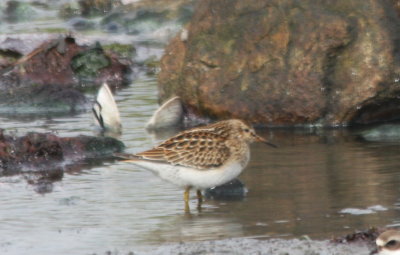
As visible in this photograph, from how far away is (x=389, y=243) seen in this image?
7.55 m

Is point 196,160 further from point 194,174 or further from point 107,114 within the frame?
point 107,114

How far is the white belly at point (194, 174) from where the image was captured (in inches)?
416

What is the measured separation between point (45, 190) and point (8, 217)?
115 cm

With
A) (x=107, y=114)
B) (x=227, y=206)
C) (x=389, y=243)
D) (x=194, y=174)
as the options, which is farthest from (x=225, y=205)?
(x=107, y=114)

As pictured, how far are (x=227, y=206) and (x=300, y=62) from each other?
12.7ft

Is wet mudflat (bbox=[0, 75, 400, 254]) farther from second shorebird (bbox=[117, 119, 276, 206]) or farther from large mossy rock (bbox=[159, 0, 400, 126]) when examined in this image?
large mossy rock (bbox=[159, 0, 400, 126])

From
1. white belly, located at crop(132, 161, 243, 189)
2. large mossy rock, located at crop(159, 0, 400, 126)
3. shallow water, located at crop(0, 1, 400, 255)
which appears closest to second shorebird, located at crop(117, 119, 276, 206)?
white belly, located at crop(132, 161, 243, 189)

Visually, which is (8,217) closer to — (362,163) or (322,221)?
(322,221)

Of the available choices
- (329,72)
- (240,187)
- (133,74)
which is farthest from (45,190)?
(133,74)

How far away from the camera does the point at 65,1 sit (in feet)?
95.8

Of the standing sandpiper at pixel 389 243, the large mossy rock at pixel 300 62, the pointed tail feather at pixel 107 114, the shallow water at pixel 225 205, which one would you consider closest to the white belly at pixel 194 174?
the shallow water at pixel 225 205

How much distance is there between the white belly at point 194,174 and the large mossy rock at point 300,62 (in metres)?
3.40

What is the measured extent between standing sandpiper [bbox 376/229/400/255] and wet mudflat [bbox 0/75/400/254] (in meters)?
0.95

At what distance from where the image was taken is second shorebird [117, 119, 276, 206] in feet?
34.8
